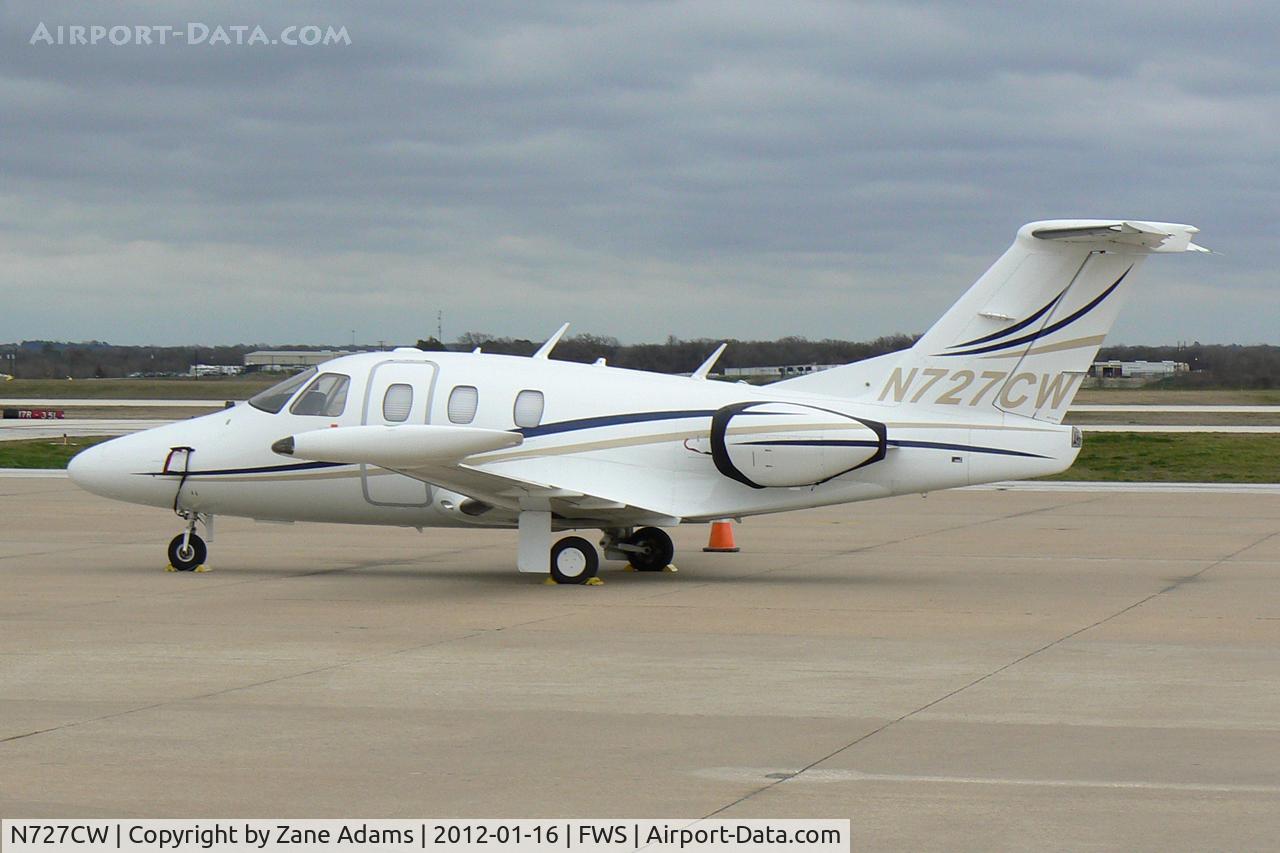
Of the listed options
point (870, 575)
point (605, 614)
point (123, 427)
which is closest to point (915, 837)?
point (605, 614)

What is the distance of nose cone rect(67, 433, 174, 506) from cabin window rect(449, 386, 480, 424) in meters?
3.73

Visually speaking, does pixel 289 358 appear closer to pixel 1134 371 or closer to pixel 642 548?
pixel 642 548

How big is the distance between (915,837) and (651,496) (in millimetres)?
10892

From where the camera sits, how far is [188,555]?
1967 centimetres

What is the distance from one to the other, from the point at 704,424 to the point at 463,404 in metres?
2.79

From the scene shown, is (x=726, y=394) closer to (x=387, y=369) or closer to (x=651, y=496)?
(x=651, y=496)

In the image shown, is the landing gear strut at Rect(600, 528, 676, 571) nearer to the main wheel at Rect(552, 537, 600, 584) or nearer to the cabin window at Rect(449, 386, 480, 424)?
the main wheel at Rect(552, 537, 600, 584)

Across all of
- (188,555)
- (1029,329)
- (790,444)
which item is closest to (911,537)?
(1029,329)

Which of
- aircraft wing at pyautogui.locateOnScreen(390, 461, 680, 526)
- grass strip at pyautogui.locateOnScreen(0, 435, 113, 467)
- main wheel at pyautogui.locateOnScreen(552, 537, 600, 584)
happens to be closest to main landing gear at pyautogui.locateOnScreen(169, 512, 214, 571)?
aircraft wing at pyautogui.locateOnScreen(390, 461, 680, 526)

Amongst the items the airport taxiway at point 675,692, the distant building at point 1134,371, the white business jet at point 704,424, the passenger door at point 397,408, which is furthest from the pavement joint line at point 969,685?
the distant building at point 1134,371

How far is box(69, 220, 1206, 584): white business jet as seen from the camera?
17938 mm

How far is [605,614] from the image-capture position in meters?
15.7

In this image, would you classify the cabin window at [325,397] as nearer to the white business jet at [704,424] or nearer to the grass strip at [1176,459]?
the white business jet at [704,424]

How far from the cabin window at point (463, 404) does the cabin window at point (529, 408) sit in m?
0.49
